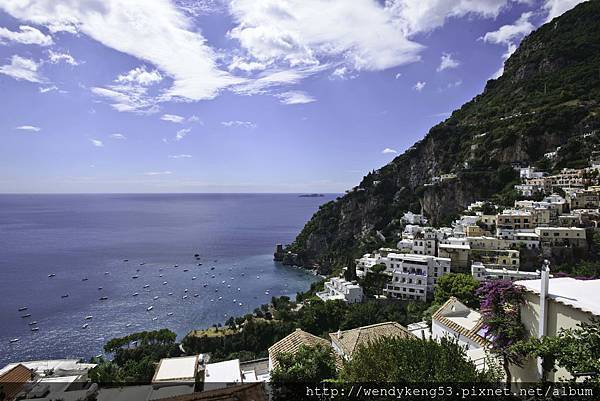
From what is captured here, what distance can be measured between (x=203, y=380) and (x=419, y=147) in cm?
7417

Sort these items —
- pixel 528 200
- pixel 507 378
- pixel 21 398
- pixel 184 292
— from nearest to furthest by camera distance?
pixel 507 378 → pixel 21 398 → pixel 528 200 → pixel 184 292

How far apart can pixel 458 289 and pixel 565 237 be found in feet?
57.8

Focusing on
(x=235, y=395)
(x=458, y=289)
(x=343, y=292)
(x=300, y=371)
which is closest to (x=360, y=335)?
(x=300, y=371)

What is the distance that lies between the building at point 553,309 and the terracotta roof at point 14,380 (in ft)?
50.0

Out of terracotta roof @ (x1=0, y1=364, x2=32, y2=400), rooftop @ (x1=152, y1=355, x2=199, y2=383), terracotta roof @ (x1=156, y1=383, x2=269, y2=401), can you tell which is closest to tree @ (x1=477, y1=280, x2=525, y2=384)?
terracotta roof @ (x1=156, y1=383, x2=269, y2=401)

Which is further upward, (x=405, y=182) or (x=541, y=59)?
(x=541, y=59)

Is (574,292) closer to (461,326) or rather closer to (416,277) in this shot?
(461,326)

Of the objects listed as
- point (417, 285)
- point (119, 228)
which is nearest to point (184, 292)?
point (417, 285)

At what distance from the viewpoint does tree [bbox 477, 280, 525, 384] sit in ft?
24.7

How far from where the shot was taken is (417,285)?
36531 millimetres

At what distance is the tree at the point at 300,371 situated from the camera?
884cm

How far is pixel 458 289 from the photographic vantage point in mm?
27797

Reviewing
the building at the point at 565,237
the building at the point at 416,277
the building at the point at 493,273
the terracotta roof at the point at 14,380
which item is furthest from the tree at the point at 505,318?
the building at the point at 565,237

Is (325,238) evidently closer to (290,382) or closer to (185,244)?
(185,244)
